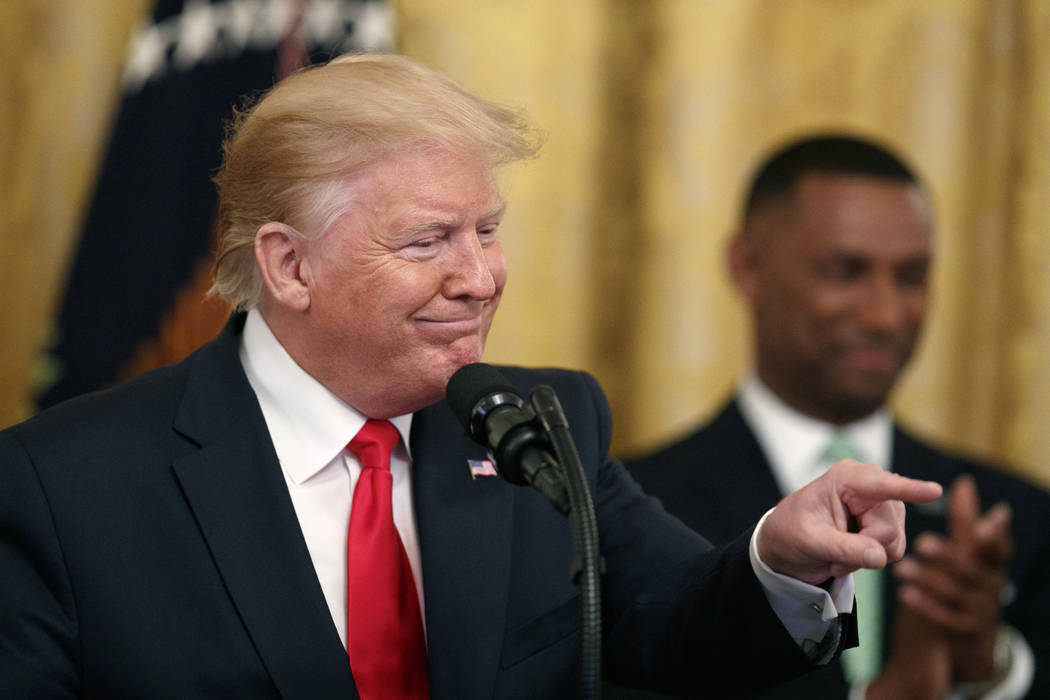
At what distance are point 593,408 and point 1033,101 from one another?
2323 millimetres

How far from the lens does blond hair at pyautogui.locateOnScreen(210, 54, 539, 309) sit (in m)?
1.42

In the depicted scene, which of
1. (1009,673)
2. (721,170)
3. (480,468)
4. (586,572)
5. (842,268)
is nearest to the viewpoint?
(586,572)

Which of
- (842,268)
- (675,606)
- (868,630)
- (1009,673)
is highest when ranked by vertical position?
(842,268)

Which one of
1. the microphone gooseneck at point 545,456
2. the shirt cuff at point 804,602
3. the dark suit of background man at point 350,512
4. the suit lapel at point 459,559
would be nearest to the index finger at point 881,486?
the dark suit of background man at point 350,512

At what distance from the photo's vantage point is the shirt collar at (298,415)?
148cm

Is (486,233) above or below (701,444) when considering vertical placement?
above

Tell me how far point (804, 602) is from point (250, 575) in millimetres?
637

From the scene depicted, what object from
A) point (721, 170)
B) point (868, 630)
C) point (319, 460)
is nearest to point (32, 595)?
point (319, 460)

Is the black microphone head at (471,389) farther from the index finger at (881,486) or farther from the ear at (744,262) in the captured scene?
the ear at (744,262)

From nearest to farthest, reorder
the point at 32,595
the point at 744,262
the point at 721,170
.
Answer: the point at 32,595
the point at 744,262
the point at 721,170

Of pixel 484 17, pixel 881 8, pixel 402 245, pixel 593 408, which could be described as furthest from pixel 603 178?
pixel 402 245

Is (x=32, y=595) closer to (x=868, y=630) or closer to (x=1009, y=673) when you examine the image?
(x=868, y=630)

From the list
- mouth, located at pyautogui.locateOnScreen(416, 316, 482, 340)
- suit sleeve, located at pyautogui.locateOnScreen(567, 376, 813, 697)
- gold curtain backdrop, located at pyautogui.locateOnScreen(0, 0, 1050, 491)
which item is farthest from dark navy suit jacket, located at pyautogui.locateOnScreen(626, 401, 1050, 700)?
mouth, located at pyautogui.locateOnScreen(416, 316, 482, 340)

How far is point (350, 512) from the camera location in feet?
4.88
